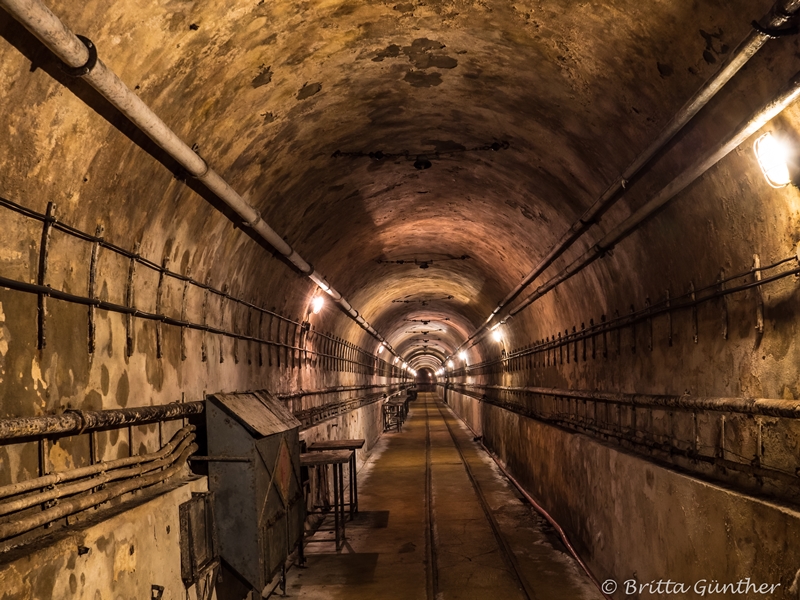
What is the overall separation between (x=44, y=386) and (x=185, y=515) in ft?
6.74

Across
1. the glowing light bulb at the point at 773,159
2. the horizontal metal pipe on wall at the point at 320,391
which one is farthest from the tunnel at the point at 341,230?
the horizontal metal pipe on wall at the point at 320,391

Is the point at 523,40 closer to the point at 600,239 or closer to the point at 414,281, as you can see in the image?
the point at 600,239

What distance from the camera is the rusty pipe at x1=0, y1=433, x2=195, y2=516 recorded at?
3.50m

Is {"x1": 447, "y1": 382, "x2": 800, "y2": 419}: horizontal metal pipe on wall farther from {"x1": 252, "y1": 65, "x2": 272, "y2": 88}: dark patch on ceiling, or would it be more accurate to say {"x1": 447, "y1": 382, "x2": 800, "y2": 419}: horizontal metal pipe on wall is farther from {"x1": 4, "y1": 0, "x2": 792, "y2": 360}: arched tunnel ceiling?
{"x1": 252, "y1": 65, "x2": 272, "y2": 88}: dark patch on ceiling

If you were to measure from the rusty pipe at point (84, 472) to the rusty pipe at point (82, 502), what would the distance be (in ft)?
0.44

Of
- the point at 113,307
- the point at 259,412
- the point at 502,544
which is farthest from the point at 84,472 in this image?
the point at 502,544

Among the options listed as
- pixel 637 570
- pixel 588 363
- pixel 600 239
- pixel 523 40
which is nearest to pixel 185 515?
pixel 637 570

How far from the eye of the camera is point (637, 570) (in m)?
6.80

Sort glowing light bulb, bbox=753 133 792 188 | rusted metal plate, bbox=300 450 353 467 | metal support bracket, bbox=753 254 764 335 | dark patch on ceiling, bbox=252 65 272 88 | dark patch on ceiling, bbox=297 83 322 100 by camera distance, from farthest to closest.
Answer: rusted metal plate, bbox=300 450 353 467 < dark patch on ceiling, bbox=297 83 322 100 < dark patch on ceiling, bbox=252 65 272 88 < metal support bracket, bbox=753 254 764 335 < glowing light bulb, bbox=753 133 792 188

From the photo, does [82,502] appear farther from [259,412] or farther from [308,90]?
[308,90]

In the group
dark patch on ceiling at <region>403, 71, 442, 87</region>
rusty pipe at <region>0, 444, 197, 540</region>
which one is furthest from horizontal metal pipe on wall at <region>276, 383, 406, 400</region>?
dark patch on ceiling at <region>403, 71, 442, 87</region>

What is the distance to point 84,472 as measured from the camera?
167 inches

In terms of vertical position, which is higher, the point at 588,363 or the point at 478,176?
the point at 478,176

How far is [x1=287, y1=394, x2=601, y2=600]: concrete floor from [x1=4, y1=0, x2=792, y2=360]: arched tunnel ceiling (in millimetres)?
4219
